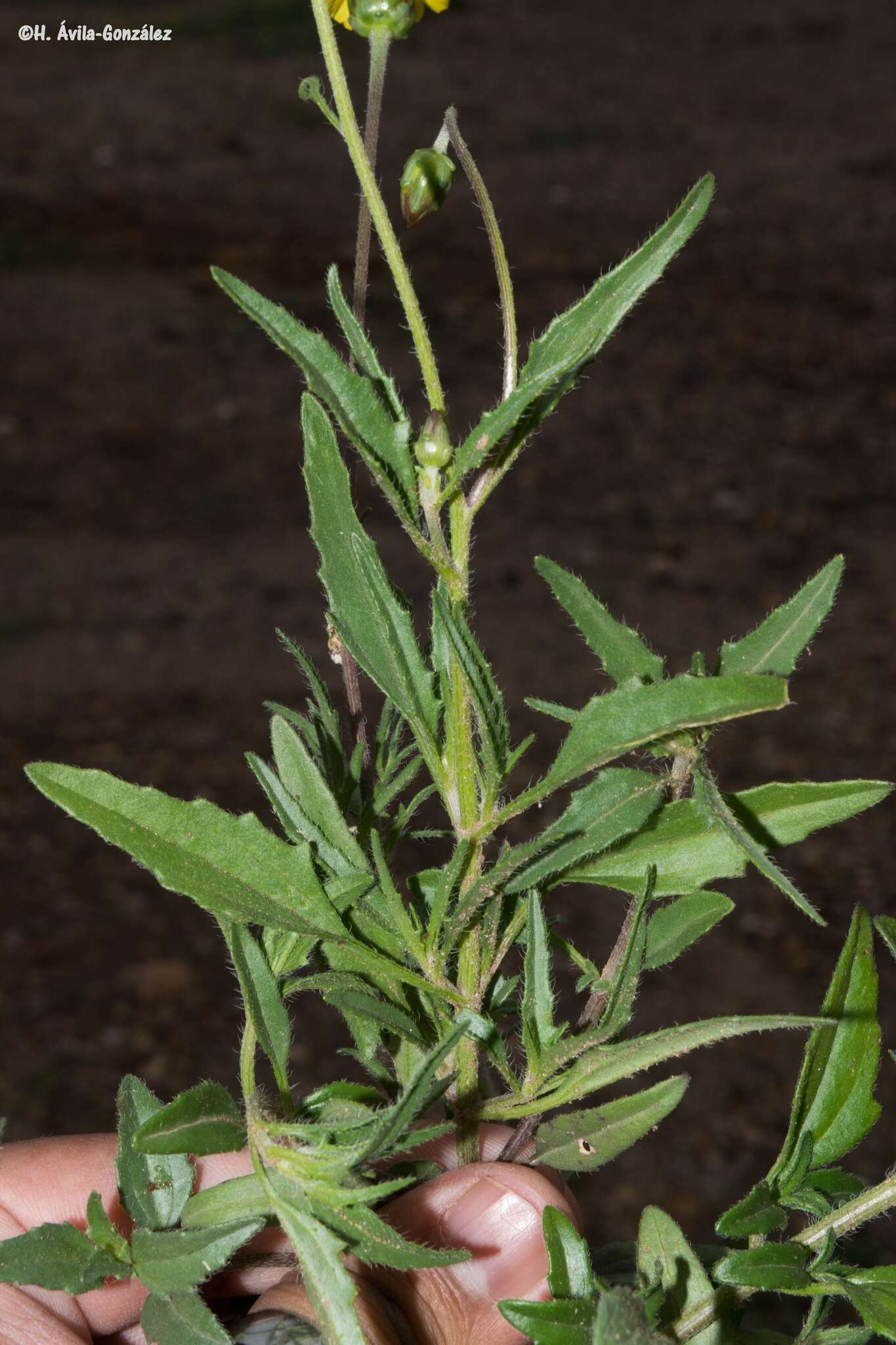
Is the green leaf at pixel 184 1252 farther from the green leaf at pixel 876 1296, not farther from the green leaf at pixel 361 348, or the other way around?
the green leaf at pixel 361 348

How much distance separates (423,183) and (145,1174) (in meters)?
0.66

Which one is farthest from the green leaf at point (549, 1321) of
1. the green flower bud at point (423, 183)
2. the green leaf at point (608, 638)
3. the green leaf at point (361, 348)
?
the green flower bud at point (423, 183)

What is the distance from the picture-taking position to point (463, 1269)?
3.52ft

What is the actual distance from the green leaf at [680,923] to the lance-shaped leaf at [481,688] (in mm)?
170

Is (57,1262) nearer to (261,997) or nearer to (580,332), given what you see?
(261,997)

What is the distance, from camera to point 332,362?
2.32 feet

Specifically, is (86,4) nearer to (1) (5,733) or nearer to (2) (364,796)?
(1) (5,733)

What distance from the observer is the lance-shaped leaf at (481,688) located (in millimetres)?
721

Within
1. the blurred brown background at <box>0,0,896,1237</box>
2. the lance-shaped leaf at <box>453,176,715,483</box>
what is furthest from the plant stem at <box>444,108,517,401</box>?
the blurred brown background at <box>0,0,896,1237</box>

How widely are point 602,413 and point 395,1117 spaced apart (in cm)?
416

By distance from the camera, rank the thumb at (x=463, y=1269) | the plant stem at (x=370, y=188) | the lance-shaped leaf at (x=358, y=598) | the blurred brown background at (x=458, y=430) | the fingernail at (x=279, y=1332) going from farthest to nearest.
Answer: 1. the blurred brown background at (x=458, y=430)
2. the thumb at (x=463, y=1269)
3. the fingernail at (x=279, y=1332)
4. the lance-shaped leaf at (x=358, y=598)
5. the plant stem at (x=370, y=188)

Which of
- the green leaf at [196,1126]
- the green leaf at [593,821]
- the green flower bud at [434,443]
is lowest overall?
the green leaf at [196,1126]

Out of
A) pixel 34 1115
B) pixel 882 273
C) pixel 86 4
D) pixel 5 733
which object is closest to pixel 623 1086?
pixel 34 1115

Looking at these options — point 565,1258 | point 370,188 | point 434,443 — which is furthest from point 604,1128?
point 370,188
